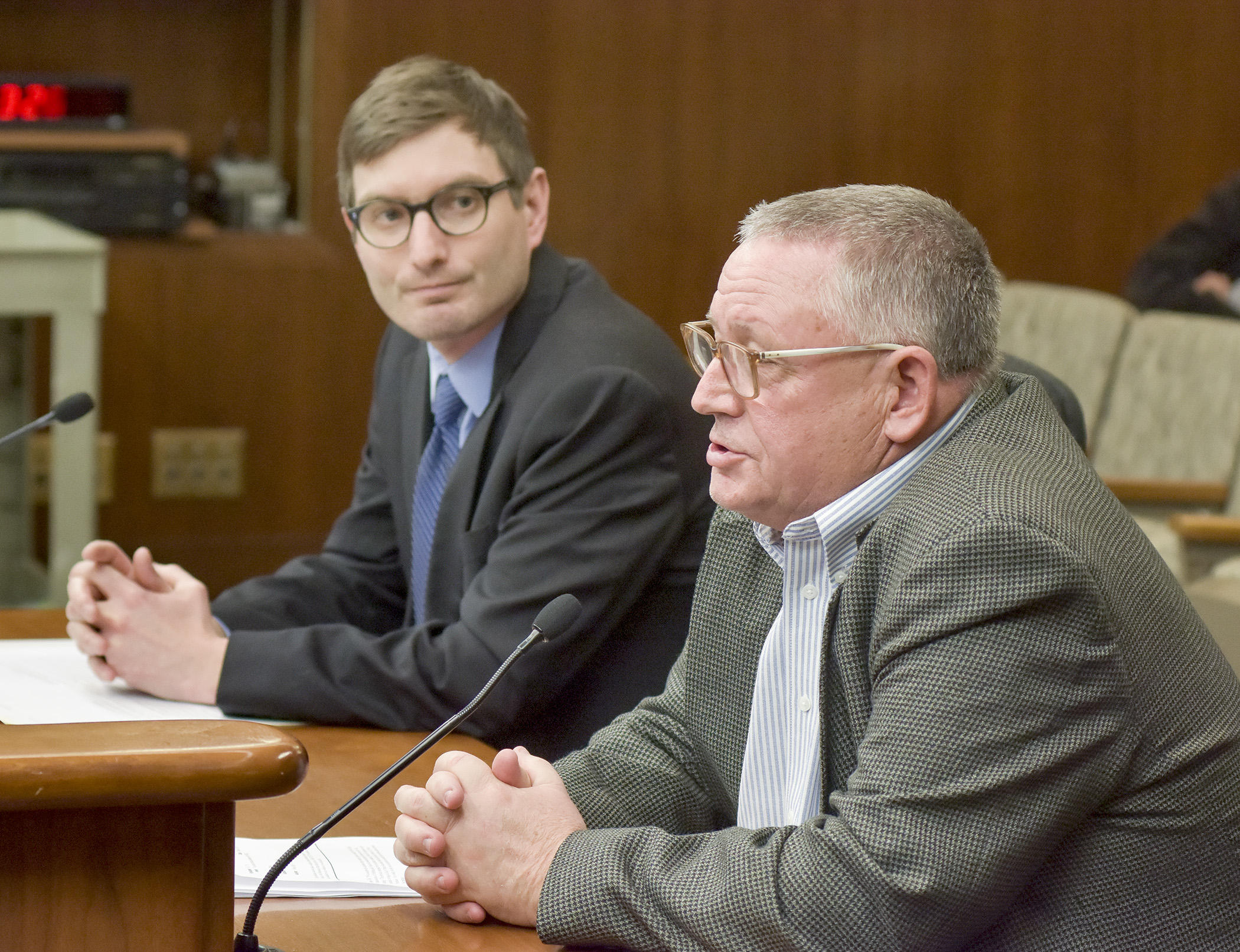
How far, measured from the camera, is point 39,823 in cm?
90

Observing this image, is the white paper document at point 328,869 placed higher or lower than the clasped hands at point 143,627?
lower

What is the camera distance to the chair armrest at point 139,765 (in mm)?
→ 881

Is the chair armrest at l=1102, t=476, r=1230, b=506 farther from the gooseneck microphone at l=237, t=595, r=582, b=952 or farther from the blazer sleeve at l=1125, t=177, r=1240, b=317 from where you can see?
the gooseneck microphone at l=237, t=595, r=582, b=952

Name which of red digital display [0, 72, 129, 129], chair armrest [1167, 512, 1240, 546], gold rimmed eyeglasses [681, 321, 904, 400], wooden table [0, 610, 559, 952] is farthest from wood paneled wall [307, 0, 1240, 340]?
gold rimmed eyeglasses [681, 321, 904, 400]

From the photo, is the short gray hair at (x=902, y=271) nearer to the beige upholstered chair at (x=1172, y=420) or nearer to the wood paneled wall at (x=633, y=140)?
the beige upholstered chair at (x=1172, y=420)

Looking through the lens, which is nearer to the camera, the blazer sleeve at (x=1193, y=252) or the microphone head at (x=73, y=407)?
the microphone head at (x=73, y=407)

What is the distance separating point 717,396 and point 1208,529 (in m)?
2.01

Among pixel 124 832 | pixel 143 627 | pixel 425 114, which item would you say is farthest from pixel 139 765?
pixel 425 114

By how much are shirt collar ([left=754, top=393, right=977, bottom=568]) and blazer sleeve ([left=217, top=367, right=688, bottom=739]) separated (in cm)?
49

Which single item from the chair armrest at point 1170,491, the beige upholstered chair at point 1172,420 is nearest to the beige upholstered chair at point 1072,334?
the beige upholstered chair at point 1172,420

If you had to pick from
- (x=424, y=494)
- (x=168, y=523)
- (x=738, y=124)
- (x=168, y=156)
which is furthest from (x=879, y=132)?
(x=424, y=494)

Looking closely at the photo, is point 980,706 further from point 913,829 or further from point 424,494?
point 424,494

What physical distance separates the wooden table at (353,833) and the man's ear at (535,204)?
0.71m

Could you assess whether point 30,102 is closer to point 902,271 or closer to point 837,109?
point 837,109
